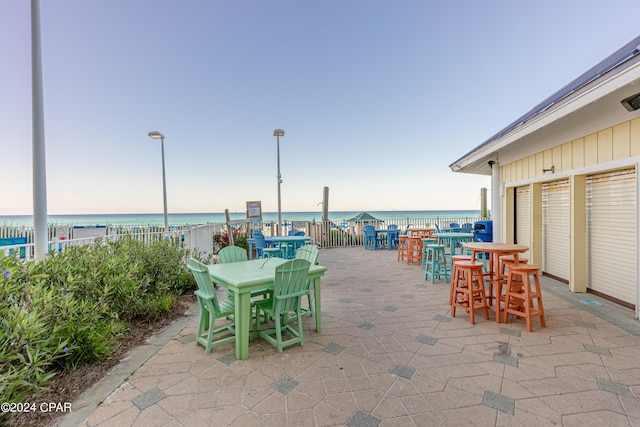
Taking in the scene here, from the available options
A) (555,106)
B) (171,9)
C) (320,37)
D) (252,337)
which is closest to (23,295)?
(252,337)

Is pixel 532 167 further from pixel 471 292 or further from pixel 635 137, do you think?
pixel 471 292

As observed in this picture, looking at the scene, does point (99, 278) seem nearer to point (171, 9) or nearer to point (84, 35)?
point (84, 35)

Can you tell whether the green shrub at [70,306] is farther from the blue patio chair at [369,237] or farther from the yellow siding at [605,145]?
the blue patio chair at [369,237]

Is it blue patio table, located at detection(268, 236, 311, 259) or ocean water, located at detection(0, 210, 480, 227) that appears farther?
ocean water, located at detection(0, 210, 480, 227)

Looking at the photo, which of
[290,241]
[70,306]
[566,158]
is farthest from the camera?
[290,241]

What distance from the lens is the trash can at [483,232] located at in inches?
293

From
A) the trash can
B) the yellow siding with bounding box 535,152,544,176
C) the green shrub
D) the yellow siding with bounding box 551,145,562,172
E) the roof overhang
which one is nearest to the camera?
the green shrub

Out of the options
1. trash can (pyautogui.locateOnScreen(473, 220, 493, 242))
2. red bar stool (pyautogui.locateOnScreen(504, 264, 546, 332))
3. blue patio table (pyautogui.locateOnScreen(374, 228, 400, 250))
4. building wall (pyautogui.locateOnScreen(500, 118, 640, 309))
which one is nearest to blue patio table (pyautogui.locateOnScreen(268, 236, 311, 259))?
red bar stool (pyautogui.locateOnScreen(504, 264, 546, 332))

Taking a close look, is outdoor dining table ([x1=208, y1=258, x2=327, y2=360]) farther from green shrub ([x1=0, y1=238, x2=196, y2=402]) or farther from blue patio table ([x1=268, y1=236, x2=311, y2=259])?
blue patio table ([x1=268, y1=236, x2=311, y2=259])

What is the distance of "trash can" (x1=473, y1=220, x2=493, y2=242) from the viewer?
7445 millimetres

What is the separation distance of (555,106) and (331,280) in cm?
445

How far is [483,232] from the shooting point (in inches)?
295

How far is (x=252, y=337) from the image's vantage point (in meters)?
2.97

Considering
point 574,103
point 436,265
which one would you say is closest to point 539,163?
point 574,103
